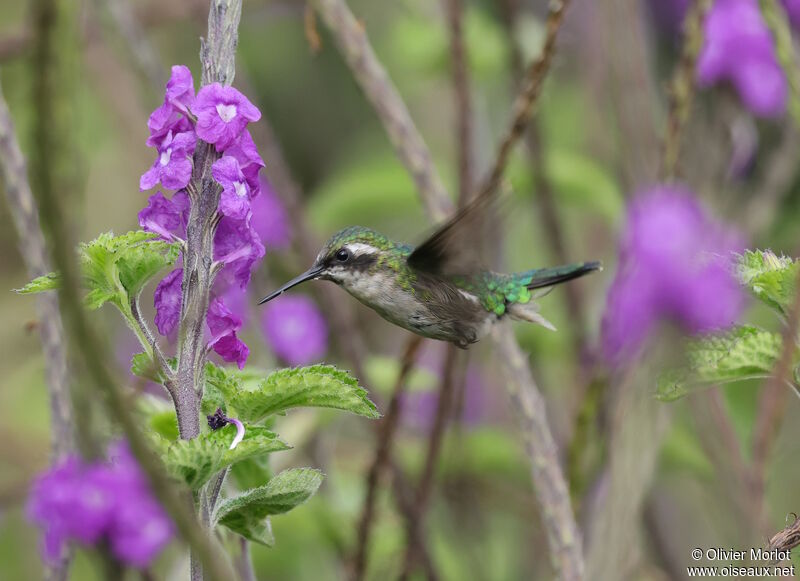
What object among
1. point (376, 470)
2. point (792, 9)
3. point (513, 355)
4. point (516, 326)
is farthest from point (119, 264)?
point (792, 9)

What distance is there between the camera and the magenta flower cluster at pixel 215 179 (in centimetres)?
90

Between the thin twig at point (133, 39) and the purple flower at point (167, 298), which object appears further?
the thin twig at point (133, 39)

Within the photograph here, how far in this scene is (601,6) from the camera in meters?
2.43

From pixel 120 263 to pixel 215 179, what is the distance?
0.12 meters

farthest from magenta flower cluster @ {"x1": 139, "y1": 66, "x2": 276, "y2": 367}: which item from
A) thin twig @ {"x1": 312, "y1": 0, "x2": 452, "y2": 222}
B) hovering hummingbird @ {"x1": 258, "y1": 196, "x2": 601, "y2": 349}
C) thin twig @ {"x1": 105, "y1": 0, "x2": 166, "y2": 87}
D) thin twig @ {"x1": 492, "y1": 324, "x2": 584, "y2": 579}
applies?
thin twig @ {"x1": 105, "y1": 0, "x2": 166, "y2": 87}

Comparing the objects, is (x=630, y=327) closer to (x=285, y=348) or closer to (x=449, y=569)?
(x=285, y=348)

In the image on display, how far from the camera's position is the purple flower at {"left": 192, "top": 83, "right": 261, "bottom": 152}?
90cm

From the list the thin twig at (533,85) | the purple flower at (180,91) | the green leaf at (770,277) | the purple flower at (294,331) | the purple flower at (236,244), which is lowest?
the green leaf at (770,277)

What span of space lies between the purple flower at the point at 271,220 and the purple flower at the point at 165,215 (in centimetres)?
189

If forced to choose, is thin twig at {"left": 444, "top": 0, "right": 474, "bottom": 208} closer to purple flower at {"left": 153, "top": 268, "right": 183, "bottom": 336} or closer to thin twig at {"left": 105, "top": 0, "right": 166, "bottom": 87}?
thin twig at {"left": 105, "top": 0, "right": 166, "bottom": 87}

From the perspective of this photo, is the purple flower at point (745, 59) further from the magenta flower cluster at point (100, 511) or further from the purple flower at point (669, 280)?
the magenta flower cluster at point (100, 511)

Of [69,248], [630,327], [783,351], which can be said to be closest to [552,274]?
[630,327]

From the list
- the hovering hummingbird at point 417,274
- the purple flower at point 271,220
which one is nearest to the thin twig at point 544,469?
the hovering hummingbird at point 417,274

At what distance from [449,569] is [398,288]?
1.58m
